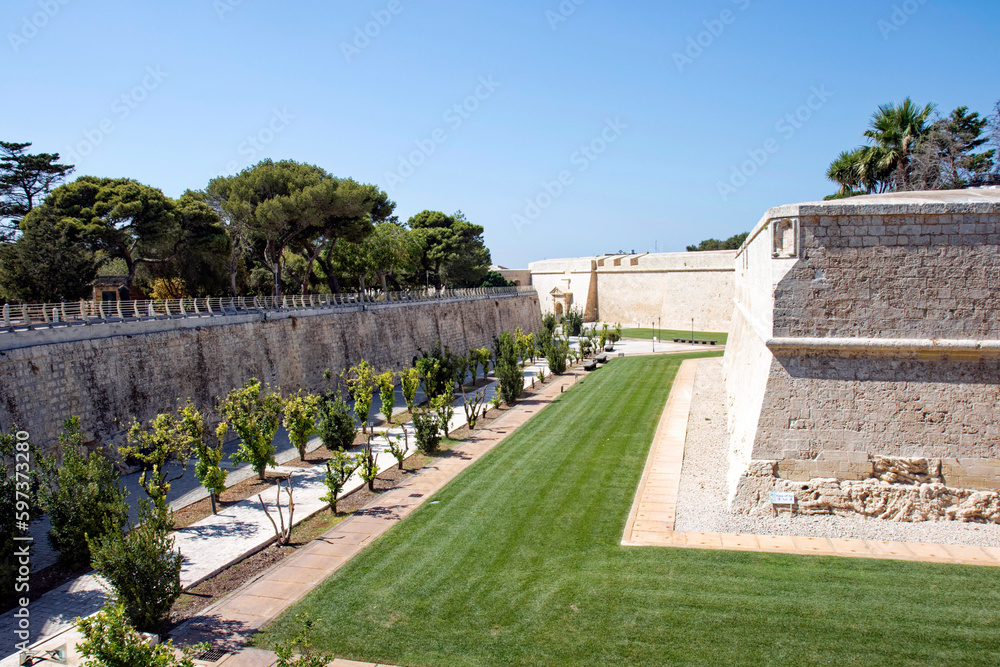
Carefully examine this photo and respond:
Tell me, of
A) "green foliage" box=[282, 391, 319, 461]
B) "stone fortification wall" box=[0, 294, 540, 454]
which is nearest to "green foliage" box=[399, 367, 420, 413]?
"green foliage" box=[282, 391, 319, 461]

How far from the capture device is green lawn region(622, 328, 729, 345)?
41.4 meters

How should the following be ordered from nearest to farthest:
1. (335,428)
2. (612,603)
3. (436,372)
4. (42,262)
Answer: (612,603) < (335,428) < (42,262) < (436,372)

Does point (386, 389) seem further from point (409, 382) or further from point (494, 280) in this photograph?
point (494, 280)

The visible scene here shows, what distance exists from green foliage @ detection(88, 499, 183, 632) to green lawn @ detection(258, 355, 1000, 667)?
Result: 1.35m

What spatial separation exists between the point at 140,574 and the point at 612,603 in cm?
545

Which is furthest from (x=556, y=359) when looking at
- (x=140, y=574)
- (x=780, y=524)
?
(x=140, y=574)

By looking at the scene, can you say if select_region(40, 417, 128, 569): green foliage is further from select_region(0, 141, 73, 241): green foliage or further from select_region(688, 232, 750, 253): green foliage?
select_region(688, 232, 750, 253): green foliage

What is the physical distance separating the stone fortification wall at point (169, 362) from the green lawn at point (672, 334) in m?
21.7

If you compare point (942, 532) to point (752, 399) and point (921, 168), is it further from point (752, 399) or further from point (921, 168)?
point (921, 168)

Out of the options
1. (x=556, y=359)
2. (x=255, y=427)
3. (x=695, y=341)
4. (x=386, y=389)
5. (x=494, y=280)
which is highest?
(x=494, y=280)

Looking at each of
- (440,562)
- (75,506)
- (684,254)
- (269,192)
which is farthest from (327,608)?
(684,254)

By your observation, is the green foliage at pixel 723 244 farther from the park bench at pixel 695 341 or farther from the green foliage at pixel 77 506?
the green foliage at pixel 77 506

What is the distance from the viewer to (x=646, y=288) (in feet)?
168

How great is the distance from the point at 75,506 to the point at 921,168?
26812mm
